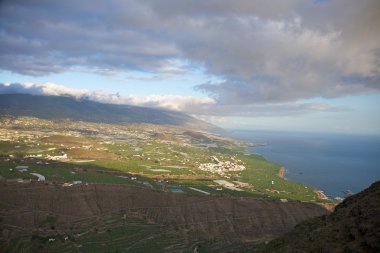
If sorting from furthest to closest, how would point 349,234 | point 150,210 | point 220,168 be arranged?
point 220,168 → point 150,210 → point 349,234

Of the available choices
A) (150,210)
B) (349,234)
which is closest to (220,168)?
(150,210)

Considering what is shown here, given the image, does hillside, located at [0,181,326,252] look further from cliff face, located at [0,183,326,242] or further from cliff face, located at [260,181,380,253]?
cliff face, located at [260,181,380,253]

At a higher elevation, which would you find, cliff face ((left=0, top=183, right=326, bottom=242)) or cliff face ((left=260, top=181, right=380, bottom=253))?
cliff face ((left=260, top=181, right=380, bottom=253))

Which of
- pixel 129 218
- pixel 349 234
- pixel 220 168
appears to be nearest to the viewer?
pixel 349 234

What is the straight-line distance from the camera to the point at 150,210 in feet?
142

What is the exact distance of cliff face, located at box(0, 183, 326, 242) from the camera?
37188 millimetres

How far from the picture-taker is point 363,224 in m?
17.7

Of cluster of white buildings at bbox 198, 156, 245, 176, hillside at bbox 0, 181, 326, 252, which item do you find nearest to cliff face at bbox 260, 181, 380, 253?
hillside at bbox 0, 181, 326, 252

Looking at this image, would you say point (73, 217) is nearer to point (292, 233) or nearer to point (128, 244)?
point (128, 244)

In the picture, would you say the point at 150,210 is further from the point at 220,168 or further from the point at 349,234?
the point at 220,168

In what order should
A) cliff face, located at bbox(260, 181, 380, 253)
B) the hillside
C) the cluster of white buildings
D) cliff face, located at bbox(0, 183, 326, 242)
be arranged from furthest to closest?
the cluster of white buildings → cliff face, located at bbox(0, 183, 326, 242) → the hillside → cliff face, located at bbox(260, 181, 380, 253)

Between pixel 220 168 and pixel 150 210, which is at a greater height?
pixel 220 168

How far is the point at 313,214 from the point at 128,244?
27174mm

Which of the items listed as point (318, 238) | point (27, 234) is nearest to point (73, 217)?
point (27, 234)
